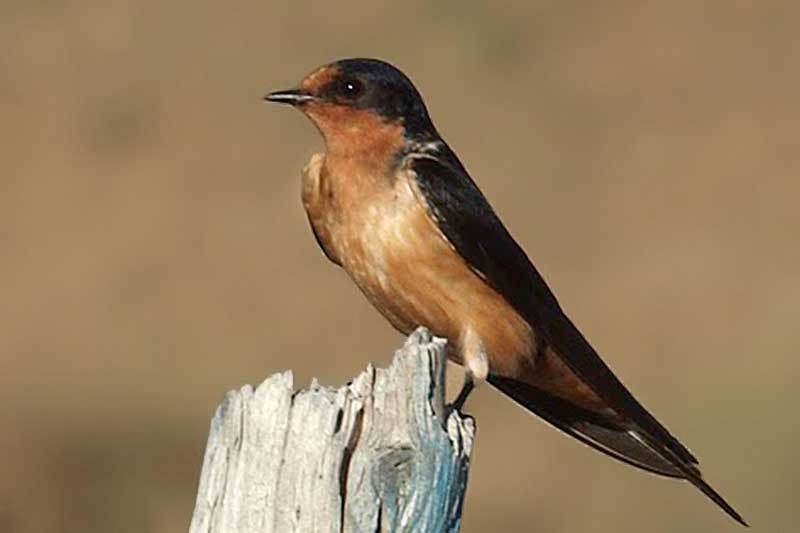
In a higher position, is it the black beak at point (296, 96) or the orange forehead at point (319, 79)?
the orange forehead at point (319, 79)

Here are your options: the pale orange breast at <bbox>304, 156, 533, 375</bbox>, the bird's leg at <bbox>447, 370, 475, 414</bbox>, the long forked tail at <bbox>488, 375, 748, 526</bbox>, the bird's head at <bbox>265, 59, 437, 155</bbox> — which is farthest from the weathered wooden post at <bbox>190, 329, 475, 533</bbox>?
the bird's head at <bbox>265, 59, 437, 155</bbox>

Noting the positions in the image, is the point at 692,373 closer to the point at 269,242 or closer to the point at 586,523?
the point at 586,523

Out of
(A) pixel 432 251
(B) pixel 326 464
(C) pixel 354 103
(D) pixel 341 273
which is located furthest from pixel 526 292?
(D) pixel 341 273

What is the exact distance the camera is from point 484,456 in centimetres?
1073

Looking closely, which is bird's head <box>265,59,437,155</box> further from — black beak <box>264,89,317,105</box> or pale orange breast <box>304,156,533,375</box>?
pale orange breast <box>304,156,533,375</box>

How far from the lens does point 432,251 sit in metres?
5.45

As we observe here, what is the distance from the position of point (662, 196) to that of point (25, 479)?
5245mm

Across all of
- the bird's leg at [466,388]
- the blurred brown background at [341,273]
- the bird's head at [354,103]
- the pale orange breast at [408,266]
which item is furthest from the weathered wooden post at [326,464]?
the blurred brown background at [341,273]

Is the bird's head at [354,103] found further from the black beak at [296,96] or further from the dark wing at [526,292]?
the dark wing at [526,292]

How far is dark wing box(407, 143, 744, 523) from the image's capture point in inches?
214

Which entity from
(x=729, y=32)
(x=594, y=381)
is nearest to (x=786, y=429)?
(x=594, y=381)

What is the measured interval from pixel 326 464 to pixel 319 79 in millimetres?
1953

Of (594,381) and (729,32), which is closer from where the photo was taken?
(594,381)

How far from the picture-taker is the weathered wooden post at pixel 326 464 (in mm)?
3744
